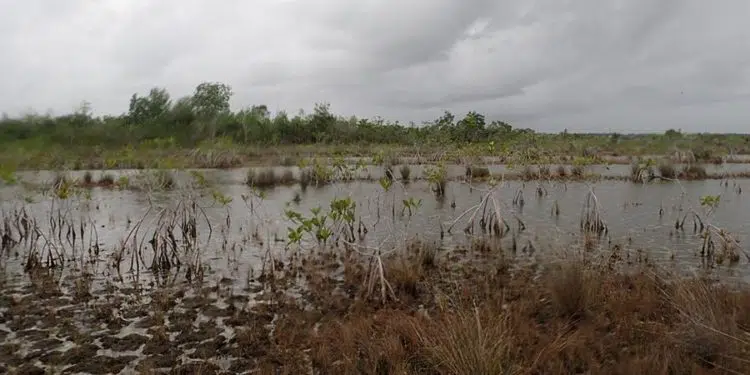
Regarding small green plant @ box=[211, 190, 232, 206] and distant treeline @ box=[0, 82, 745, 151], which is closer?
small green plant @ box=[211, 190, 232, 206]

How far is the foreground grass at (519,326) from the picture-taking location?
456 cm

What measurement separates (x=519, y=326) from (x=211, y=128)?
→ 4698 centimetres

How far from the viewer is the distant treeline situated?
4388 centimetres

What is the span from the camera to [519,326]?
572 cm

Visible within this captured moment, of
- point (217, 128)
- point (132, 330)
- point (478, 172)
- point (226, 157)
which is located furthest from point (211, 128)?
point (132, 330)

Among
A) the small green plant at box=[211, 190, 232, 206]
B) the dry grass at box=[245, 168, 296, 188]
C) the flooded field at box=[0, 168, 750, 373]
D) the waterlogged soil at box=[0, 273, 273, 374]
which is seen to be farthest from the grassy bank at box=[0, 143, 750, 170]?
the waterlogged soil at box=[0, 273, 273, 374]

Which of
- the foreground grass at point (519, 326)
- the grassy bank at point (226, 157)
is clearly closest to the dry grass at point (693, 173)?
the grassy bank at point (226, 157)

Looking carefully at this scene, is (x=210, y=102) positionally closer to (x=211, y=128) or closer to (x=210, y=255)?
(x=211, y=128)

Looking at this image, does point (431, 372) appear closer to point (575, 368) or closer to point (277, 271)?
point (575, 368)

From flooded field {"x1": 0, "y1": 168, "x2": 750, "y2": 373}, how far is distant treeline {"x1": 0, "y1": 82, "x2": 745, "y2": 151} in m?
27.3

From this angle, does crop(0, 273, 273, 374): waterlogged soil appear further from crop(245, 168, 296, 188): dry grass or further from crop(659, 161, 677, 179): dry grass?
crop(659, 161, 677, 179): dry grass

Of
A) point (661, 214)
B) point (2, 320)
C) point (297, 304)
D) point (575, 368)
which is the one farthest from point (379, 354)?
point (661, 214)

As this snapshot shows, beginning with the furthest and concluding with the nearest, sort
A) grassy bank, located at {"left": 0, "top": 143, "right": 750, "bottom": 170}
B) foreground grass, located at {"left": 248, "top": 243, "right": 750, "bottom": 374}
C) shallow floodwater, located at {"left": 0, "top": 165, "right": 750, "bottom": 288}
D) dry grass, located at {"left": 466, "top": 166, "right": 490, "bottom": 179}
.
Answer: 1. grassy bank, located at {"left": 0, "top": 143, "right": 750, "bottom": 170}
2. dry grass, located at {"left": 466, "top": 166, "right": 490, "bottom": 179}
3. shallow floodwater, located at {"left": 0, "top": 165, "right": 750, "bottom": 288}
4. foreground grass, located at {"left": 248, "top": 243, "right": 750, "bottom": 374}

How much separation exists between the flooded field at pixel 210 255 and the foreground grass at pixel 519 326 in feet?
2.23
